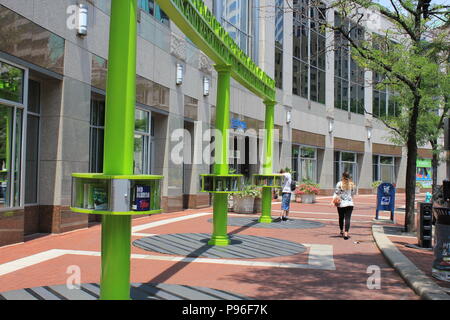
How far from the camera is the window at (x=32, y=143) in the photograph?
34.4ft

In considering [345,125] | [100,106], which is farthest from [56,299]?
[345,125]

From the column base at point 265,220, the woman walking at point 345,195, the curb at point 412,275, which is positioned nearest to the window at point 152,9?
the column base at point 265,220

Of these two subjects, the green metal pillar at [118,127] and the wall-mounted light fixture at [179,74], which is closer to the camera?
the green metal pillar at [118,127]

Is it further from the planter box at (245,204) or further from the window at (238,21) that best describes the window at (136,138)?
the window at (238,21)

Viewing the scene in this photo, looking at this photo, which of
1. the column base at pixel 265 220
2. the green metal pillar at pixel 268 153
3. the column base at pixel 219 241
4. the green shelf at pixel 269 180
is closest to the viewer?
the column base at pixel 219 241

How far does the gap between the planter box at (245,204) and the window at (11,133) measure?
9306 mm

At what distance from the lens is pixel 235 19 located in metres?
23.0

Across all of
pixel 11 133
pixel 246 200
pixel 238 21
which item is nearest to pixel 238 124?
pixel 238 21

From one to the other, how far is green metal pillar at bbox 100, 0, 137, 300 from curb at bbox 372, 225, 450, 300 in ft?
13.1

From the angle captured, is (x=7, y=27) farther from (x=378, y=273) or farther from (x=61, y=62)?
(x=378, y=273)

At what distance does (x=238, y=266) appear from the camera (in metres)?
7.48

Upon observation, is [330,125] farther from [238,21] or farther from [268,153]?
[268,153]

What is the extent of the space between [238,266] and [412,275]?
2.75 metres
